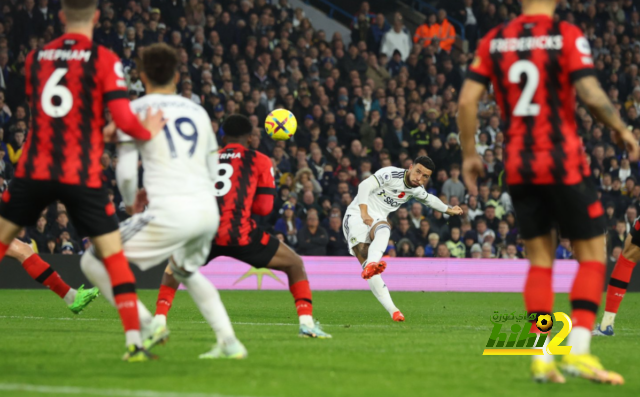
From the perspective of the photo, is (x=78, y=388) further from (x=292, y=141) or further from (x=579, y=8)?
(x=579, y=8)

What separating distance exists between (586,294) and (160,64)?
11.1 ft

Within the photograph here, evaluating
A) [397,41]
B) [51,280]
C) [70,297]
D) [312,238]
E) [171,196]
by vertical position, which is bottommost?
[312,238]

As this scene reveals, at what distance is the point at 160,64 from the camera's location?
23.0 feet

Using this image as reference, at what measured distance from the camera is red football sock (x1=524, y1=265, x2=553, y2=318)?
631 cm

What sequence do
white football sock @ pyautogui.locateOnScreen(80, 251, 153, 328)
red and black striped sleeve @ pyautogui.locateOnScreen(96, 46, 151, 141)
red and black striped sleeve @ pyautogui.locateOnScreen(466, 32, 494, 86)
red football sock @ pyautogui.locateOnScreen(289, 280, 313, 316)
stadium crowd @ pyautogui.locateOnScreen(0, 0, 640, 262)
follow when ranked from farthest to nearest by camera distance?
stadium crowd @ pyautogui.locateOnScreen(0, 0, 640, 262) → red football sock @ pyautogui.locateOnScreen(289, 280, 313, 316) → white football sock @ pyautogui.locateOnScreen(80, 251, 153, 328) → red and black striped sleeve @ pyautogui.locateOnScreen(96, 46, 151, 141) → red and black striped sleeve @ pyautogui.locateOnScreen(466, 32, 494, 86)

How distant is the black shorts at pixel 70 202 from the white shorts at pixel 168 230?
0.59 ft

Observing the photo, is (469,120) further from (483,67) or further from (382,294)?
(382,294)

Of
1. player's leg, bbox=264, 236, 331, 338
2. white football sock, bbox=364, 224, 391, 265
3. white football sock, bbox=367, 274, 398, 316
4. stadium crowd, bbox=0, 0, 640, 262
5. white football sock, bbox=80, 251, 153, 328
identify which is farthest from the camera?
stadium crowd, bbox=0, 0, 640, 262

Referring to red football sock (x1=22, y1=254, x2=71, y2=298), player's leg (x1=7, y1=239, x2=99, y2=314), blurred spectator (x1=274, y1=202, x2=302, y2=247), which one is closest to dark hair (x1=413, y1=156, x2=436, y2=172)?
player's leg (x1=7, y1=239, x2=99, y2=314)

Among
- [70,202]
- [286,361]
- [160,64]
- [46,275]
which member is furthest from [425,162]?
[70,202]

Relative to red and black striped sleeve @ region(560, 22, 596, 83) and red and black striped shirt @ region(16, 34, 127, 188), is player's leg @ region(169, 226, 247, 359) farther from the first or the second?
red and black striped sleeve @ region(560, 22, 596, 83)

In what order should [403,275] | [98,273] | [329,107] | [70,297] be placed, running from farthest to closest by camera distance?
[329,107] < [403,275] < [70,297] < [98,273]

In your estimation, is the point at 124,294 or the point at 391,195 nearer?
the point at 124,294

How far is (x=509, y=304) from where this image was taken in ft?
53.0
